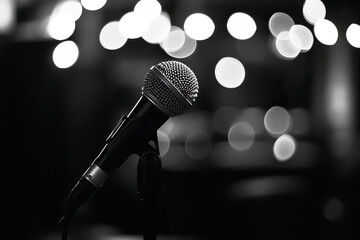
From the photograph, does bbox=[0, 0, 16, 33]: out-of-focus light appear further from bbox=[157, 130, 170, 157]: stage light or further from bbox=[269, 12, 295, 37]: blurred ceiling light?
bbox=[269, 12, 295, 37]: blurred ceiling light

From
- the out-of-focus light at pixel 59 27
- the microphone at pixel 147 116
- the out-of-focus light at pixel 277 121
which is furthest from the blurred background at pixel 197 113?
the microphone at pixel 147 116

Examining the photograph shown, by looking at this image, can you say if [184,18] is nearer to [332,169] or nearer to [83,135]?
[83,135]

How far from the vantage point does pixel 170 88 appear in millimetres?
946

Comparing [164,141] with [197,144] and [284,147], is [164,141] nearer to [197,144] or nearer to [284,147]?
[197,144]

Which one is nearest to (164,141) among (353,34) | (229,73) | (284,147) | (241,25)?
(229,73)

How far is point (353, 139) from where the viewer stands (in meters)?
3.60

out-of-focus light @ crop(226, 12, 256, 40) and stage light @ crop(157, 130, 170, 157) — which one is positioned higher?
out-of-focus light @ crop(226, 12, 256, 40)

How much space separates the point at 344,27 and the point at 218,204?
156 cm

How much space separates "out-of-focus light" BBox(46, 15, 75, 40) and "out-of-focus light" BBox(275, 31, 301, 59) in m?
1.85

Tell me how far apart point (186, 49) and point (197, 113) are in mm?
550

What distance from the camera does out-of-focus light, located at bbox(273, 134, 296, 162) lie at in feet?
13.0

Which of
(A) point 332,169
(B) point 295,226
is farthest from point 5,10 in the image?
(A) point 332,169

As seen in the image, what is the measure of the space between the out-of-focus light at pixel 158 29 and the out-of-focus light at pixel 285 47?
1.07 meters

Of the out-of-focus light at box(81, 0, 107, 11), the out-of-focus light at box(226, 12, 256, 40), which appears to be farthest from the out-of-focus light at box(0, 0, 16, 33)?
the out-of-focus light at box(226, 12, 256, 40)
